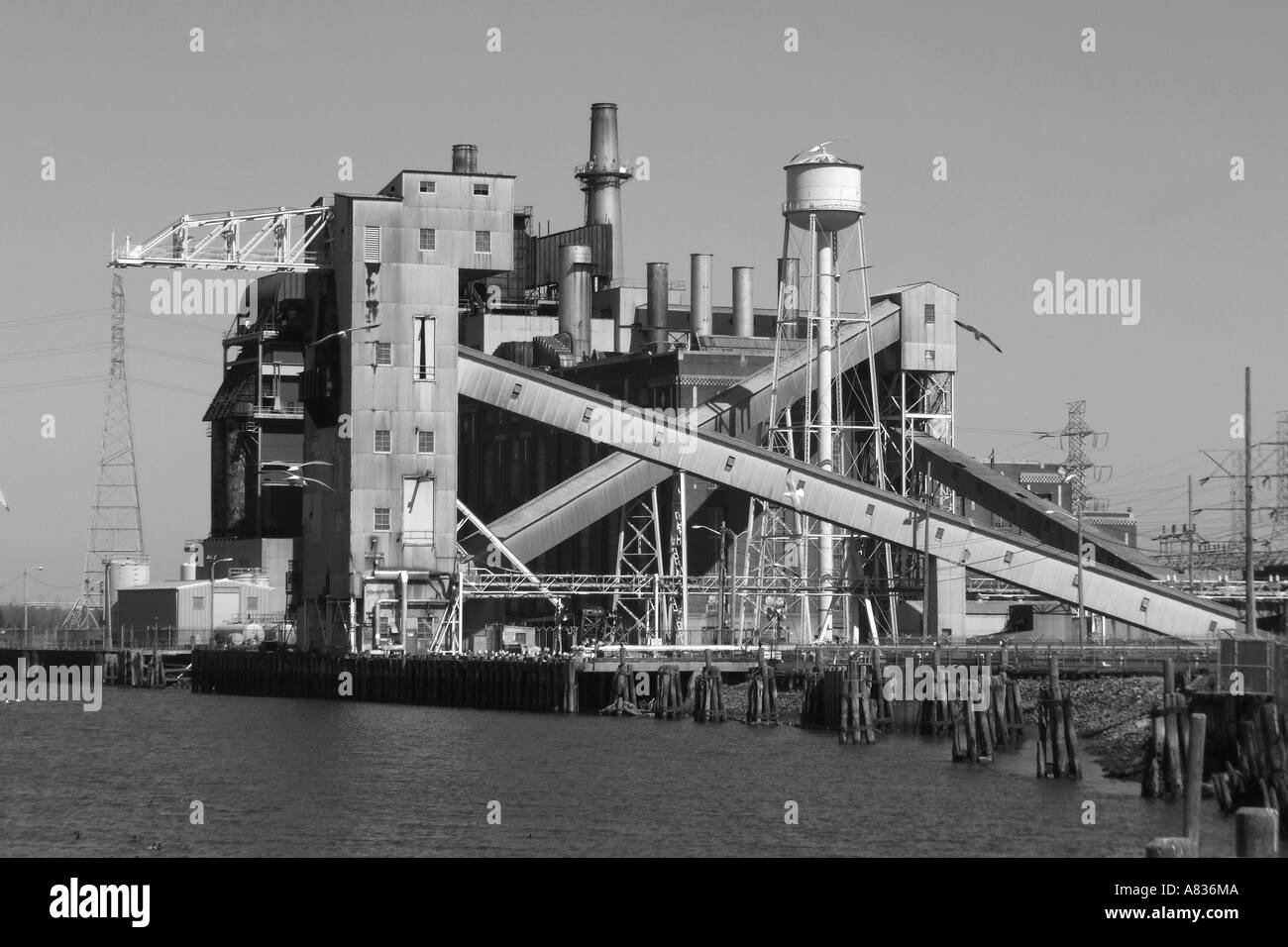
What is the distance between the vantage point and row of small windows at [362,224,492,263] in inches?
3413

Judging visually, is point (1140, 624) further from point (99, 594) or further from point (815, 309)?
point (99, 594)

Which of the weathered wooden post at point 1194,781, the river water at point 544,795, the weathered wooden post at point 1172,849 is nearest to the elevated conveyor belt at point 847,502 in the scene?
the river water at point 544,795

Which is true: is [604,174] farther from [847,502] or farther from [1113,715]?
[1113,715]

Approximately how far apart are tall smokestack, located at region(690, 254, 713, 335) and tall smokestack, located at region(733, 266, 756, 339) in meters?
1.66

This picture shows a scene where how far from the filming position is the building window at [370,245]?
86.6 meters

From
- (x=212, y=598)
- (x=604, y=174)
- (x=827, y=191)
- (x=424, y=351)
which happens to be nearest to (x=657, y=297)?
(x=604, y=174)

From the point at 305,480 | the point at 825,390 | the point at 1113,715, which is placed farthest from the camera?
the point at 825,390

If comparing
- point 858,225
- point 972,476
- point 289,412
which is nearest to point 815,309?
point 858,225

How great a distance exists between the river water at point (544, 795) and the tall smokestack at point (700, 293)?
151ft

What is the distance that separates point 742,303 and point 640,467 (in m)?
24.7

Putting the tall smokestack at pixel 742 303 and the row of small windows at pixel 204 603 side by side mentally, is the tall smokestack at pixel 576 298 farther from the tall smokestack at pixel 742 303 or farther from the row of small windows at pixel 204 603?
the row of small windows at pixel 204 603

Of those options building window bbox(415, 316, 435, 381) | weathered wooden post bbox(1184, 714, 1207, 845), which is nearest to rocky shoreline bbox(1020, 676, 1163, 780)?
weathered wooden post bbox(1184, 714, 1207, 845)

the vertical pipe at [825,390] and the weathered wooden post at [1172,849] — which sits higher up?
the vertical pipe at [825,390]

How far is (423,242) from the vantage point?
87312mm
